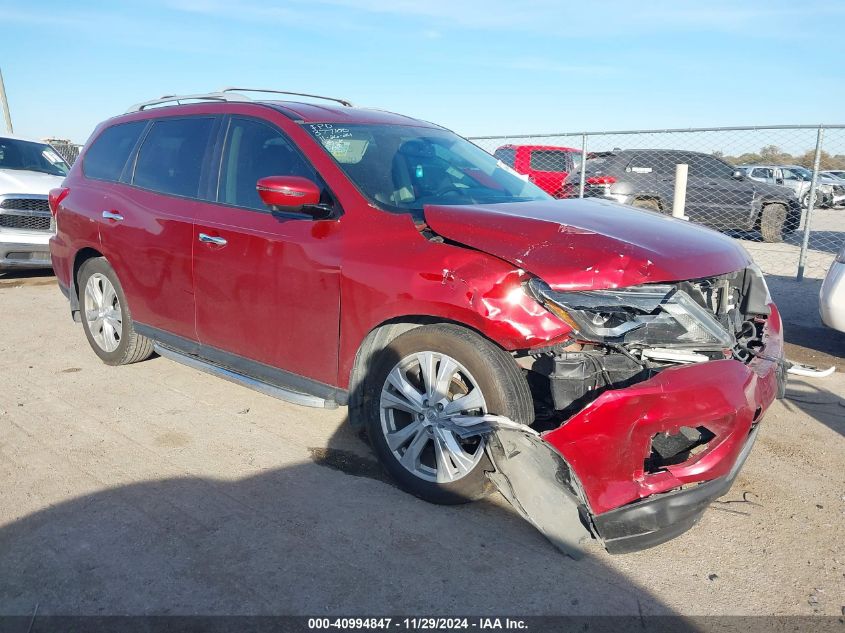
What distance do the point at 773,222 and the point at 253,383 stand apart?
11.3 meters

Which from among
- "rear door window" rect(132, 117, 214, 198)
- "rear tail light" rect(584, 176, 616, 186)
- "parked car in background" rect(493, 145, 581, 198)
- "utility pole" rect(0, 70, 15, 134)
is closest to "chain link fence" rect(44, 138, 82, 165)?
"utility pole" rect(0, 70, 15, 134)

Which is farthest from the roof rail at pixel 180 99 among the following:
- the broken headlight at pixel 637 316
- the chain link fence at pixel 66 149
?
the chain link fence at pixel 66 149

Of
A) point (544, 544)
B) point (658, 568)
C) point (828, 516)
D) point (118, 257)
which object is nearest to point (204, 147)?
point (118, 257)

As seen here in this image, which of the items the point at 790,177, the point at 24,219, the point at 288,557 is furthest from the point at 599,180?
the point at 790,177

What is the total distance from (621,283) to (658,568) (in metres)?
1.15

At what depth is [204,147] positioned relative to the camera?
4.44 m

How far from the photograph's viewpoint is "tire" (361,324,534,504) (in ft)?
9.73

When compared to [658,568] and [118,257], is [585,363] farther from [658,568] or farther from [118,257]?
[118,257]

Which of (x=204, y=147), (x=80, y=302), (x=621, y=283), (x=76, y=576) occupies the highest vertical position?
(x=204, y=147)

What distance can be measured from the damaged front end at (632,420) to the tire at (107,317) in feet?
10.4

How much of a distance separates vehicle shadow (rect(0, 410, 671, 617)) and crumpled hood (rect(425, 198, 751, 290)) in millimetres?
1145

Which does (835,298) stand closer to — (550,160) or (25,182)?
(550,160)

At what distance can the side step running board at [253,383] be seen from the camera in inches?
146

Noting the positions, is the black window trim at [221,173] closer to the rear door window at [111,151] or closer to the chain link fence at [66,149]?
the rear door window at [111,151]
